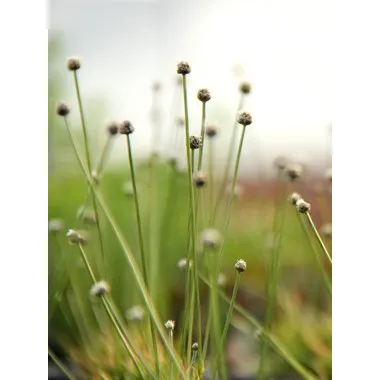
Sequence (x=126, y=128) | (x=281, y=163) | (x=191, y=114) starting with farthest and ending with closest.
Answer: (x=191, y=114)
(x=281, y=163)
(x=126, y=128)

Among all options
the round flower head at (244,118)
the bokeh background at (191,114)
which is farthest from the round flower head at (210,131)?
the bokeh background at (191,114)

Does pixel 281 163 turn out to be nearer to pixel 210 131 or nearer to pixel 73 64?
pixel 210 131

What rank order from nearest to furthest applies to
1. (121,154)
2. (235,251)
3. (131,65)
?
(131,65) → (121,154) → (235,251)

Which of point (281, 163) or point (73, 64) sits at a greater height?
point (73, 64)

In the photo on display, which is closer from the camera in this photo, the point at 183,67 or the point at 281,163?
the point at 183,67

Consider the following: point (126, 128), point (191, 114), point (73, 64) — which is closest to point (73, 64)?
point (73, 64)

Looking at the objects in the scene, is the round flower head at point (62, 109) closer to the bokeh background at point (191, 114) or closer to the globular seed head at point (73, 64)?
the globular seed head at point (73, 64)
